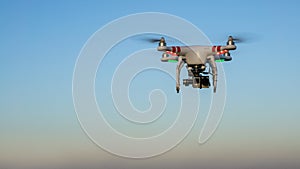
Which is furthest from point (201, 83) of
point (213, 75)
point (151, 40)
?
point (151, 40)

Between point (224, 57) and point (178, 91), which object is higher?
point (224, 57)

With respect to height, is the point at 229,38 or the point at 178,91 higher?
the point at 229,38

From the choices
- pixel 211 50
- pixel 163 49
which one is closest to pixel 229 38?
pixel 211 50

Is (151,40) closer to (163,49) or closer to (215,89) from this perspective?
(163,49)
